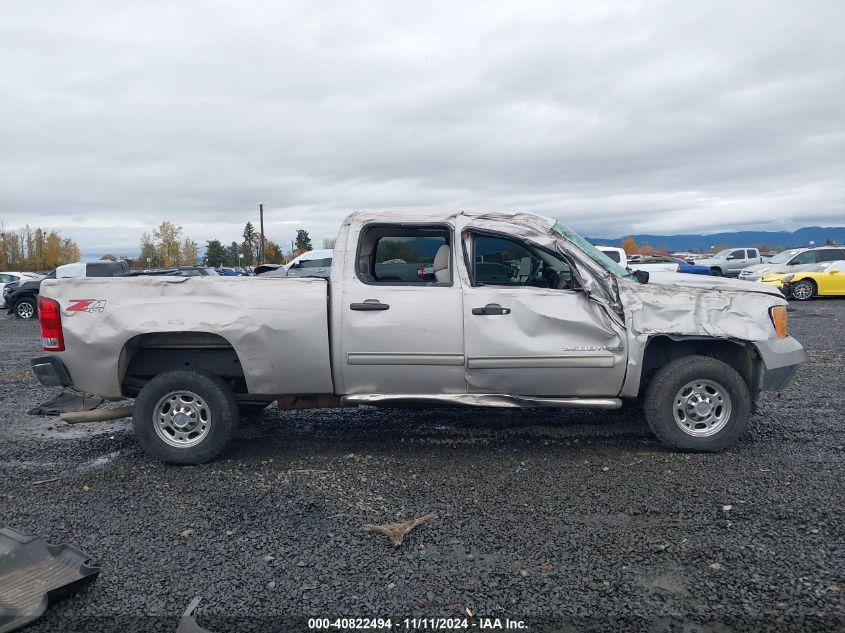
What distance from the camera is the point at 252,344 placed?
4914 mm

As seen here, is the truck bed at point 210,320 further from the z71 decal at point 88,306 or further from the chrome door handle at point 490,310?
the chrome door handle at point 490,310

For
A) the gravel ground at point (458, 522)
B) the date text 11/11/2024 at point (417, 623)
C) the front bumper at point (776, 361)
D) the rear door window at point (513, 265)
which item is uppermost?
the rear door window at point (513, 265)

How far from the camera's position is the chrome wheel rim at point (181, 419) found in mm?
5016

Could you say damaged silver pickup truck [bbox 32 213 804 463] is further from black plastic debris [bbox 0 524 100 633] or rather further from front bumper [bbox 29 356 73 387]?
→ black plastic debris [bbox 0 524 100 633]

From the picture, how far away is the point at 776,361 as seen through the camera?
4945 millimetres

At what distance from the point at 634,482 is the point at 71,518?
3754 mm

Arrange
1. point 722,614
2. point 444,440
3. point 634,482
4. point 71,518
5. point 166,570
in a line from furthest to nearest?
point 444,440
point 634,482
point 71,518
point 166,570
point 722,614

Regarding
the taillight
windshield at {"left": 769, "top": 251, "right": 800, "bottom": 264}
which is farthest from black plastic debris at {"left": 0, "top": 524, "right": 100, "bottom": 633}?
windshield at {"left": 769, "top": 251, "right": 800, "bottom": 264}

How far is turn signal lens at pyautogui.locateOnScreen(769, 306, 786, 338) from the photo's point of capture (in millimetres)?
4992

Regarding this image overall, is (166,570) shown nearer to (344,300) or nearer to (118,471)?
(118,471)

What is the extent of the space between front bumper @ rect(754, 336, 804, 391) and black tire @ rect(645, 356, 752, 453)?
0.18 metres

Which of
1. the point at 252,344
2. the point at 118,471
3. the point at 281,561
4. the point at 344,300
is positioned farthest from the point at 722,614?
the point at 118,471

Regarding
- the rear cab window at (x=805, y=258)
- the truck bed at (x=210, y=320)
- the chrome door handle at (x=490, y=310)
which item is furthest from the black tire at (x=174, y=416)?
the rear cab window at (x=805, y=258)

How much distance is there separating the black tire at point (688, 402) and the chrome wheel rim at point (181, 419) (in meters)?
3.50
